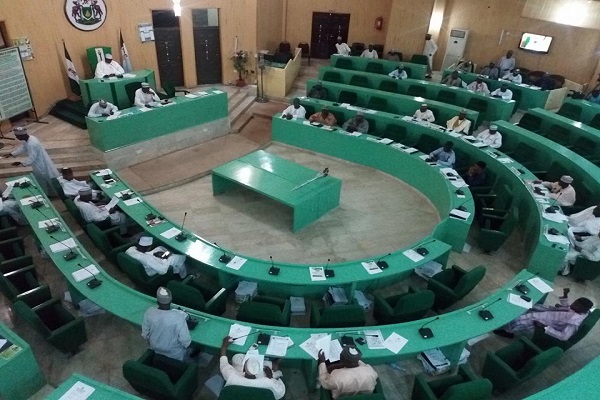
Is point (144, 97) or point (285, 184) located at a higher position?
point (144, 97)

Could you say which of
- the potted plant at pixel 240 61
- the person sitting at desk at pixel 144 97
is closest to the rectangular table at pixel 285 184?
the person sitting at desk at pixel 144 97

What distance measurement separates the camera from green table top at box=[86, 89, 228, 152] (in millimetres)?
9812

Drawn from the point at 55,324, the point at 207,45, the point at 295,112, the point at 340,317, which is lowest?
the point at 55,324

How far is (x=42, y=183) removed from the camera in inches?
350

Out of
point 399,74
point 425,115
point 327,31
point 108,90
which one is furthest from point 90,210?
point 327,31

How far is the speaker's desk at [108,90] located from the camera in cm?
1094

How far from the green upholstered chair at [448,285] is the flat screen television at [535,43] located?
11.6m

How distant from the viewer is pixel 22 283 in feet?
19.5

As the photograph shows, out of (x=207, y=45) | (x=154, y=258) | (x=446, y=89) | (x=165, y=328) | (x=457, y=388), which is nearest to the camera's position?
(x=457, y=388)

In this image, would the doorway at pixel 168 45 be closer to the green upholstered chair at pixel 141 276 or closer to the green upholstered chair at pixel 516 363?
the green upholstered chair at pixel 141 276

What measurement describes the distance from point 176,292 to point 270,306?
1.33 m

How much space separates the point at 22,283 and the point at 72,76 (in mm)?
7609

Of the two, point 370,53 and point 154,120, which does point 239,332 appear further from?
point 370,53

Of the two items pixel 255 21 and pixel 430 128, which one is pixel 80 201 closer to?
pixel 430 128
